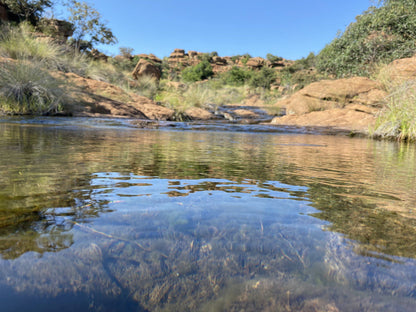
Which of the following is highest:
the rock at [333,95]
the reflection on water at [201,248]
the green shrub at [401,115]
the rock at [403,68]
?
the rock at [403,68]

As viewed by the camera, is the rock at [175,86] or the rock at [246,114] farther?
the rock at [175,86]

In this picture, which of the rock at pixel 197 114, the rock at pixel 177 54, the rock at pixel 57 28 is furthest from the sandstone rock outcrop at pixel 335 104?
the rock at pixel 177 54

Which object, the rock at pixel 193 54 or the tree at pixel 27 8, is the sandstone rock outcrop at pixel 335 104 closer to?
the tree at pixel 27 8

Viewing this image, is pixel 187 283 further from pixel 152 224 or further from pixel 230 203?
pixel 230 203

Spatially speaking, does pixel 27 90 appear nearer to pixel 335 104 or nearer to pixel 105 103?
pixel 105 103

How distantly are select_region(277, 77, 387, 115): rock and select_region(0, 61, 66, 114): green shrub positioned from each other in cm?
966

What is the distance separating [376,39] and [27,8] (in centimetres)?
2187

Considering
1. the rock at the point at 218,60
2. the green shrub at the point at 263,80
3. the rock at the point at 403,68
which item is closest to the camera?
the rock at the point at 403,68

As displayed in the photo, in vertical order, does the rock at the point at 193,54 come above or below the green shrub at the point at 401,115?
above

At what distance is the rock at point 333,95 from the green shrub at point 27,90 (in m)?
9.66

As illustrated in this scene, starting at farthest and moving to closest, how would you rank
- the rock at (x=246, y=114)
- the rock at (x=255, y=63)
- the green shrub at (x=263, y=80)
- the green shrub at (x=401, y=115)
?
the rock at (x=255, y=63), the green shrub at (x=263, y=80), the rock at (x=246, y=114), the green shrub at (x=401, y=115)

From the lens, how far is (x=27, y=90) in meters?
8.98

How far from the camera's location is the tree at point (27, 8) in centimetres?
1859

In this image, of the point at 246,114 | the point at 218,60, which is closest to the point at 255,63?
the point at 218,60
